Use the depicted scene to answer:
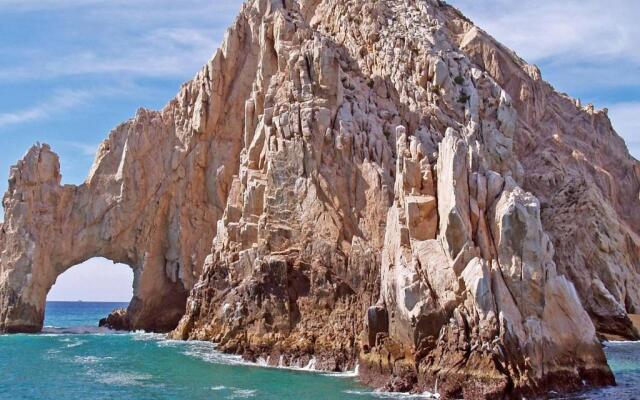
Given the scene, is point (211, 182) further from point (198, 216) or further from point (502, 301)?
point (502, 301)

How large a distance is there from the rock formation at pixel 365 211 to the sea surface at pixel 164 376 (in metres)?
1.99

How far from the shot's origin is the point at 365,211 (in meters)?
47.6

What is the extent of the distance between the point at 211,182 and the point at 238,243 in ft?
46.3

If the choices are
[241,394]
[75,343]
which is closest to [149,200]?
[75,343]

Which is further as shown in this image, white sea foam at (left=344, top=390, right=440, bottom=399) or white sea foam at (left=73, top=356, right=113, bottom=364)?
white sea foam at (left=73, top=356, right=113, bottom=364)

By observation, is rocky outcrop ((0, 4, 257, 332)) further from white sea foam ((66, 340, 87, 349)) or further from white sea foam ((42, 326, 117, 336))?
white sea foam ((66, 340, 87, 349))

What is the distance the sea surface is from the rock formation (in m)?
1.99

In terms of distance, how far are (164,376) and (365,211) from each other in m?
16.2

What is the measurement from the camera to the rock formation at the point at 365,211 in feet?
107

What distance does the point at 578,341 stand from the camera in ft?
108

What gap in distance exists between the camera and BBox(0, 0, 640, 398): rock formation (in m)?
32.7

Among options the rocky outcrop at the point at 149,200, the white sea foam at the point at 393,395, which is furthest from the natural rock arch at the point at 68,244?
the white sea foam at the point at 393,395

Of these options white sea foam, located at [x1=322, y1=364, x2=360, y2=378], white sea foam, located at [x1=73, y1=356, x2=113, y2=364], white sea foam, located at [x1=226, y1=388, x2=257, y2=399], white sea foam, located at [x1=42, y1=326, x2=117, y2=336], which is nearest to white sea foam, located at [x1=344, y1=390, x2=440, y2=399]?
white sea foam, located at [x1=226, y1=388, x2=257, y2=399]

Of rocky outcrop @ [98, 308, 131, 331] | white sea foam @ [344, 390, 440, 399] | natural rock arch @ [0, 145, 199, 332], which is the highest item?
natural rock arch @ [0, 145, 199, 332]
